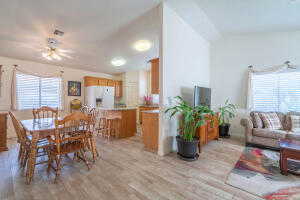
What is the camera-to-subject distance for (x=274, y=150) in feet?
10.4

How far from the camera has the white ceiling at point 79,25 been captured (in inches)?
92.7

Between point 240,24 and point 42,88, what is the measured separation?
635cm

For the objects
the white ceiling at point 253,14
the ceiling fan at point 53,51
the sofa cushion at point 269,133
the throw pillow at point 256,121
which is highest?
the white ceiling at point 253,14

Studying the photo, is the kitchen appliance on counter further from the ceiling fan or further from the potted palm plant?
the potted palm plant

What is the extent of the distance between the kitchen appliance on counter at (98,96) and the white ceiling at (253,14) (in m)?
4.14

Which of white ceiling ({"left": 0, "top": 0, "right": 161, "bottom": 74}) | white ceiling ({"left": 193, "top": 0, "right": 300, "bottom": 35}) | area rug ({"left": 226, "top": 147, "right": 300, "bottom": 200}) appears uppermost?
white ceiling ({"left": 193, "top": 0, "right": 300, "bottom": 35})

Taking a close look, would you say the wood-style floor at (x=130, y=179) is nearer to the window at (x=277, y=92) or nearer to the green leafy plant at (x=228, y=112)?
the green leafy plant at (x=228, y=112)

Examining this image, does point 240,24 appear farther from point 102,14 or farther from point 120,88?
point 120,88

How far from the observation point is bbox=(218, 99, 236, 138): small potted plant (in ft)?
14.0

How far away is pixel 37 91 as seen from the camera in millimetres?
4543

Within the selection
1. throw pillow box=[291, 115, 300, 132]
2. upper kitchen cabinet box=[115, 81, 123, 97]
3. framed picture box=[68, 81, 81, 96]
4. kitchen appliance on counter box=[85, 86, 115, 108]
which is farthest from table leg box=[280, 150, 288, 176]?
framed picture box=[68, 81, 81, 96]

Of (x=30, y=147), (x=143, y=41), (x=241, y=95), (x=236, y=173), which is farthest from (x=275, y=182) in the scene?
(x=143, y=41)

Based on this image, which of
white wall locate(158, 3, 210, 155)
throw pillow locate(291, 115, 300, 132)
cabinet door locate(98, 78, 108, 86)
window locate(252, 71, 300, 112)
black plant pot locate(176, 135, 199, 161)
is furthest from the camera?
cabinet door locate(98, 78, 108, 86)

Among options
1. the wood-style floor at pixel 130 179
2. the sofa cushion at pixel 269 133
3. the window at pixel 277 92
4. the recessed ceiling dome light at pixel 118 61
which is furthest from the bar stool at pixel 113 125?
the window at pixel 277 92
